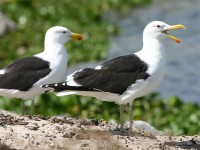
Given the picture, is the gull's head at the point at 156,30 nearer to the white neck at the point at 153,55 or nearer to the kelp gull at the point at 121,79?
the white neck at the point at 153,55

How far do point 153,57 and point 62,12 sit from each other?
1490cm

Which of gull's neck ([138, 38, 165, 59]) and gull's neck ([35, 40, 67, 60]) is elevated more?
gull's neck ([35, 40, 67, 60])

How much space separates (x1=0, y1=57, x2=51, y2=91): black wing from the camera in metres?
11.0

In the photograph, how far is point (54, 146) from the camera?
9023 mm

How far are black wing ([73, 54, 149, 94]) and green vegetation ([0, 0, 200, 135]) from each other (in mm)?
4059

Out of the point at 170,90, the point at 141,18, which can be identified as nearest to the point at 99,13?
the point at 141,18

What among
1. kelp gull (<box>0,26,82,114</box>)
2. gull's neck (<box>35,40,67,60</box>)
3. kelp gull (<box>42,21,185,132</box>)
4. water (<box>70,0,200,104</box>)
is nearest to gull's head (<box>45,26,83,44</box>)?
gull's neck (<box>35,40,67,60</box>)

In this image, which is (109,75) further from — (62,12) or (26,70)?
(62,12)

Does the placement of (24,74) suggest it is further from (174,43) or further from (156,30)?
(174,43)

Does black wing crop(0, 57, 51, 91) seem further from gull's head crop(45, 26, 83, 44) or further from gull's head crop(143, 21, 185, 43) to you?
gull's head crop(143, 21, 185, 43)

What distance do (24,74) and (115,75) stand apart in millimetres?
1757

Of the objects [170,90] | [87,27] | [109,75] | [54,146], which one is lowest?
[54,146]

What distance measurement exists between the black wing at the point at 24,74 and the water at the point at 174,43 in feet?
25.0

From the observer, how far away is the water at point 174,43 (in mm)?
19433
